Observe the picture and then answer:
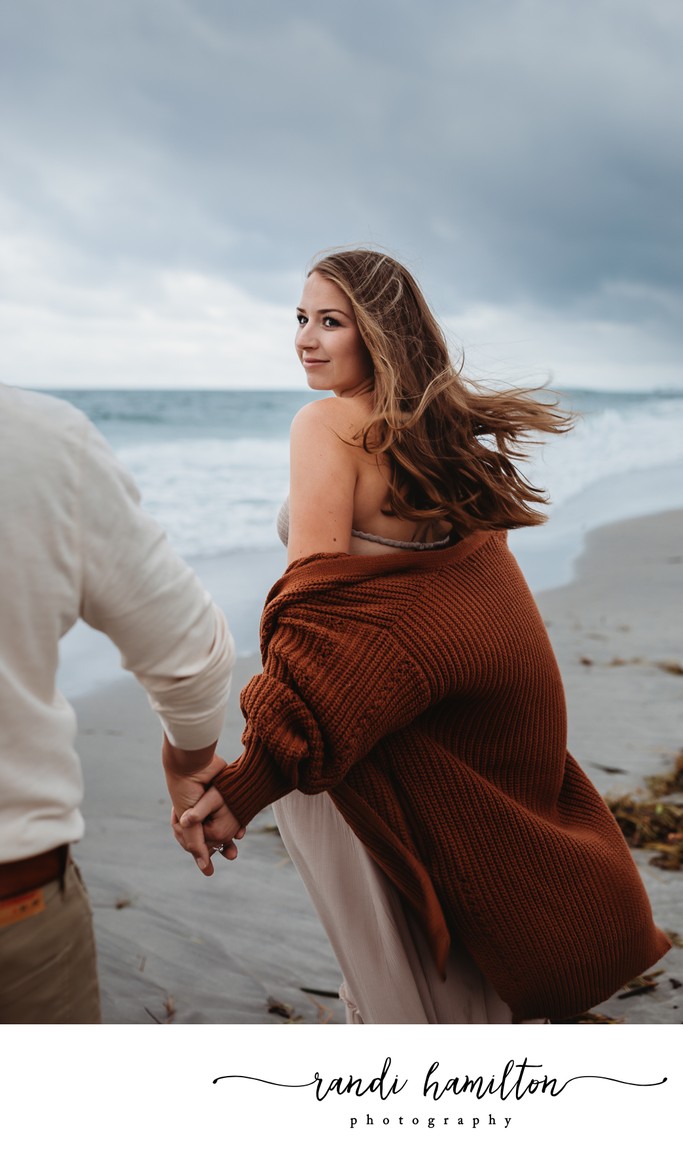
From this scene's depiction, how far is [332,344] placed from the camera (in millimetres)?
2160

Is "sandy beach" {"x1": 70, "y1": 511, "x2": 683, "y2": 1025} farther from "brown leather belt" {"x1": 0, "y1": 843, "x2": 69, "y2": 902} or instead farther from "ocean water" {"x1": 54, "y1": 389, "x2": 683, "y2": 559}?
"brown leather belt" {"x1": 0, "y1": 843, "x2": 69, "y2": 902}

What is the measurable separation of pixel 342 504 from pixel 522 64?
232 cm

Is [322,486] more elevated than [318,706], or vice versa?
[322,486]

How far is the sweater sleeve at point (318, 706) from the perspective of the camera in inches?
67.3

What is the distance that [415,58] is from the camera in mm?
3301

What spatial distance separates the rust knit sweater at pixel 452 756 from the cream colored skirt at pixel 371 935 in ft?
0.26

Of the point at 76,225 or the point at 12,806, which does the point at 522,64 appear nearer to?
the point at 76,225

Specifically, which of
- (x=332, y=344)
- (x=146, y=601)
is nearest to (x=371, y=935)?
(x=146, y=601)

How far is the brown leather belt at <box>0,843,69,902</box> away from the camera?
3.51 feet

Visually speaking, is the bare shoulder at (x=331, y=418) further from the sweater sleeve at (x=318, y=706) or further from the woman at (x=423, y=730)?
the sweater sleeve at (x=318, y=706)

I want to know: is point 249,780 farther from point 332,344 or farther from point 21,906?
point 332,344

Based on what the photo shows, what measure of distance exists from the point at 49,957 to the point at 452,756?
96cm

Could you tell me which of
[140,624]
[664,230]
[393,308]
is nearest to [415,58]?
[664,230]

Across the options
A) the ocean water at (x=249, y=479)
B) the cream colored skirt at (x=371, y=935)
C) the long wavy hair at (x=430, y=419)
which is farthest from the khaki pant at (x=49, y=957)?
the ocean water at (x=249, y=479)
